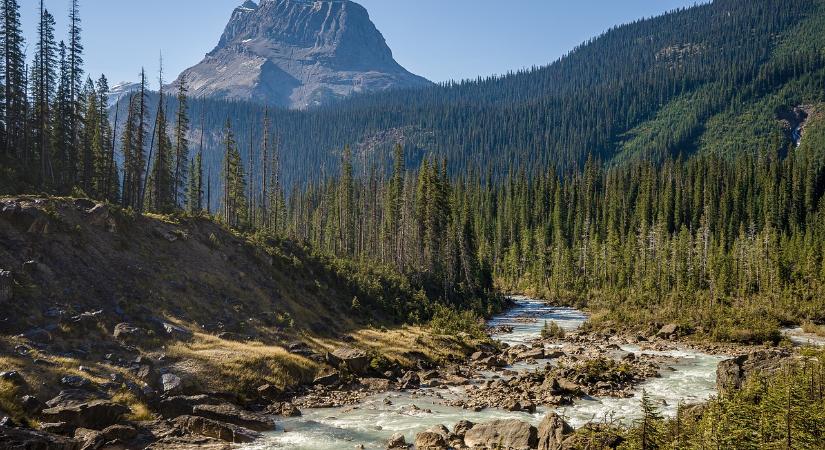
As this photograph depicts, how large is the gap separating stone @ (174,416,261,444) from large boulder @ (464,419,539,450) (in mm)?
9590

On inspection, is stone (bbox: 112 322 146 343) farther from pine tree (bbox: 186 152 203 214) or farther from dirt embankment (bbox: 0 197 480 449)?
pine tree (bbox: 186 152 203 214)

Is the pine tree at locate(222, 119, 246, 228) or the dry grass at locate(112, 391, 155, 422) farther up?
the pine tree at locate(222, 119, 246, 228)

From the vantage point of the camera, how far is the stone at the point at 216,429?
73.6ft

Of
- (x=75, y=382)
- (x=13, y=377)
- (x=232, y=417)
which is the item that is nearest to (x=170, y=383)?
(x=75, y=382)

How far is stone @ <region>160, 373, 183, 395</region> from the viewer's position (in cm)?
2636

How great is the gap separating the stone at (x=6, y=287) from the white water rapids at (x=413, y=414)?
17090 millimetres

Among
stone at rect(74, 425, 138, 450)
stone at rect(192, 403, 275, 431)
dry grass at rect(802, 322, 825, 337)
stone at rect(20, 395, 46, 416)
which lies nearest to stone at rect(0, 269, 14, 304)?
stone at rect(20, 395, 46, 416)

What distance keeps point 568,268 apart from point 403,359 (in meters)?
68.0

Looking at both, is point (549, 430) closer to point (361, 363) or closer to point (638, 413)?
point (638, 413)

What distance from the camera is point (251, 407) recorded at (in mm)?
27531

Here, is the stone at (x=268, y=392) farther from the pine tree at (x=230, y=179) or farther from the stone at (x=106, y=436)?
the pine tree at (x=230, y=179)

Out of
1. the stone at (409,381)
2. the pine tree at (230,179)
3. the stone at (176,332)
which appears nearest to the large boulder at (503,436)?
the stone at (409,381)

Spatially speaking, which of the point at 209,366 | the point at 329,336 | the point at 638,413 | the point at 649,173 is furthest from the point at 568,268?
the point at 209,366

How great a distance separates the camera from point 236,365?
99.9 ft
